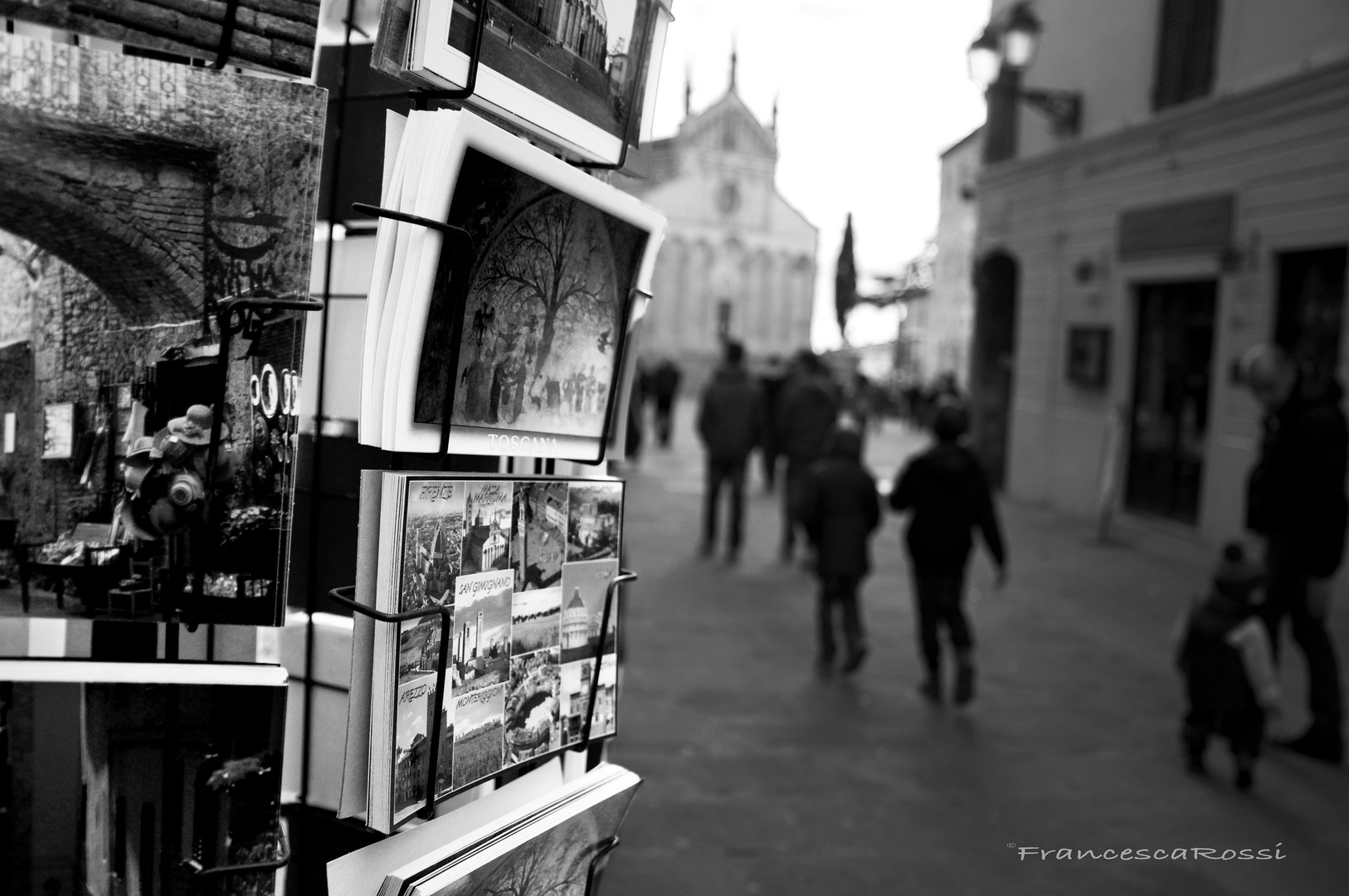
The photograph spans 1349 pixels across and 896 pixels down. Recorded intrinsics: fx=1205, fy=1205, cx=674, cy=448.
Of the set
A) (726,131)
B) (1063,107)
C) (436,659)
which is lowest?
(436,659)

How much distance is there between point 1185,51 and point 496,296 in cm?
1262

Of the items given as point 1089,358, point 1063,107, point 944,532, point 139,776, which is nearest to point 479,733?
point 139,776

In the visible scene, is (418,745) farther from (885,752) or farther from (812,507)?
(812,507)

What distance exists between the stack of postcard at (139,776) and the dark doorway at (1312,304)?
981 centimetres

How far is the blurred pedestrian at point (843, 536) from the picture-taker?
638 centimetres

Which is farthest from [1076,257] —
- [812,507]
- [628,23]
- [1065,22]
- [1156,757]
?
[628,23]

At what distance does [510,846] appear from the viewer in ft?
4.25

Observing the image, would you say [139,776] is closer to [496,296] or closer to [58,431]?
[58,431]

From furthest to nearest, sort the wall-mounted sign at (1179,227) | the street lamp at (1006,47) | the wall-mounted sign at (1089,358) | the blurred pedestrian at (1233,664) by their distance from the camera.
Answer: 1. the wall-mounted sign at (1089,358)
2. the street lamp at (1006,47)
3. the wall-mounted sign at (1179,227)
4. the blurred pedestrian at (1233,664)

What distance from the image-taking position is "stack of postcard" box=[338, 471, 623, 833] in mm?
1149

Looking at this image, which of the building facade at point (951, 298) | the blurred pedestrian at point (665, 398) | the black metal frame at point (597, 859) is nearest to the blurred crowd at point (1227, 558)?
the black metal frame at point (597, 859)

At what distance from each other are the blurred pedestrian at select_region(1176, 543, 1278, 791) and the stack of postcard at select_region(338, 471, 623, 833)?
3841mm

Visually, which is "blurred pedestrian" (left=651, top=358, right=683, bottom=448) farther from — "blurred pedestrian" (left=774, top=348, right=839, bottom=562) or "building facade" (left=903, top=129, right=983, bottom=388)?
"building facade" (left=903, top=129, right=983, bottom=388)

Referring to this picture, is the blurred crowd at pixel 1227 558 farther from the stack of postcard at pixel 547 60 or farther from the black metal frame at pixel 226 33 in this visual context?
the black metal frame at pixel 226 33
